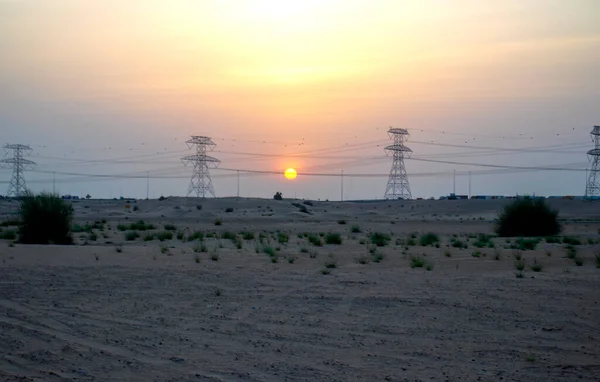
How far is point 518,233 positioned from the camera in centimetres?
6078

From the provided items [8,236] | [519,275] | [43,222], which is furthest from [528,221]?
[8,236]

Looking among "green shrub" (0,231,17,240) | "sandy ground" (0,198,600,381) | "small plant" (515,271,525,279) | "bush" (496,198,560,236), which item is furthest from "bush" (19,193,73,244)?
"bush" (496,198,560,236)

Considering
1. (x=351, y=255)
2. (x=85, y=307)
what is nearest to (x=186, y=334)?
(x=85, y=307)

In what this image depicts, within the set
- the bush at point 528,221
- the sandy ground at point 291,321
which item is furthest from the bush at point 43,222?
the bush at point 528,221

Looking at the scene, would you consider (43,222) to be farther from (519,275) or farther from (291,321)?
(291,321)

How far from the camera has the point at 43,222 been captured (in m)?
43.4

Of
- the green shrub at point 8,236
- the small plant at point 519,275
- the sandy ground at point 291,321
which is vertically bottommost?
the sandy ground at point 291,321

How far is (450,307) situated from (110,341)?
8.93 meters

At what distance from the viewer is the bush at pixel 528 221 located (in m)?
60.8

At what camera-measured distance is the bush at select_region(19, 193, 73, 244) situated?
4291 cm

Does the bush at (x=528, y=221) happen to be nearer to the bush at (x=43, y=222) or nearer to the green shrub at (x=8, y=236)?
the bush at (x=43, y=222)

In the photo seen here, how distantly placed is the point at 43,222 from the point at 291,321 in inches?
1201

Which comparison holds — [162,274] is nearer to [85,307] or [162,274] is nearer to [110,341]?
[85,307]

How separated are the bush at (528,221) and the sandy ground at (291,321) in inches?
1244
